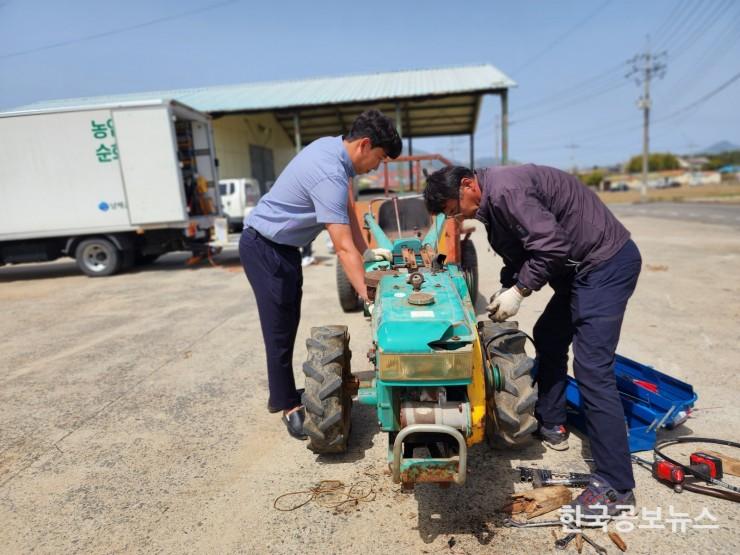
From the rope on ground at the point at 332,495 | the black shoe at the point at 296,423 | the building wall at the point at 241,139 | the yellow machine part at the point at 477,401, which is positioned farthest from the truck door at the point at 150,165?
the yellow machine part at the point at 477,401

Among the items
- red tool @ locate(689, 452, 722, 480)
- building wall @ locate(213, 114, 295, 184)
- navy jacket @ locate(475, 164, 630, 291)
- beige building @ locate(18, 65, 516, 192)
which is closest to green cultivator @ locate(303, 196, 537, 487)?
navy jacket @ locate(475, 164, 630, 291)

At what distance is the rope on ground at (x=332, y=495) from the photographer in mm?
2480

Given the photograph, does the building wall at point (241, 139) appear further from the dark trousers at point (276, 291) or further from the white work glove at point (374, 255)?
the white work glove at point (374, 255)

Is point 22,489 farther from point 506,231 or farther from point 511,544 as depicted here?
point 506,231

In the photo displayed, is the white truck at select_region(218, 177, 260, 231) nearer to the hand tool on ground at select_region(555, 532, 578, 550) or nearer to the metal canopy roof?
the metal canopy roof

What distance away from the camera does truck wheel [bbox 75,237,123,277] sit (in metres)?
9.84

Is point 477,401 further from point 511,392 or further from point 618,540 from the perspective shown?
point 618,540

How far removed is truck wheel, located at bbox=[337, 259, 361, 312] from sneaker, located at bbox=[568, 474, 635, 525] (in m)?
3.84

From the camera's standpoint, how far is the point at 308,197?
280cm

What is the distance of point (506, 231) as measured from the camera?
246 cm

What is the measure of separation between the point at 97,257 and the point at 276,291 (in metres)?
8.86

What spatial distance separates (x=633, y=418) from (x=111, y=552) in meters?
2.96

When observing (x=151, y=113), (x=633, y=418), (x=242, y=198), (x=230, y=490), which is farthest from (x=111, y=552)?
(x=242, y=198)

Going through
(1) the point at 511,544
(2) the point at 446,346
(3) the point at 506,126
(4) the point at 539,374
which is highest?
(3) the point at 506,126
